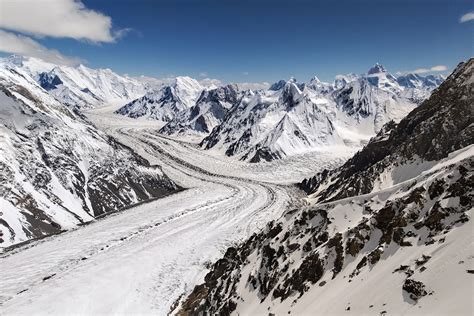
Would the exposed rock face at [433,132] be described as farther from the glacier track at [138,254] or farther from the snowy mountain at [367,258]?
the glacier track at [138,254]

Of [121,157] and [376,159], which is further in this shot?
[121,157]

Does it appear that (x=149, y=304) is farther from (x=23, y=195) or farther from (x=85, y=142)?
(x=85, y=142)

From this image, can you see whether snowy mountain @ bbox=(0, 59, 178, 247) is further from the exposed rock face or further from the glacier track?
the exposed rock face

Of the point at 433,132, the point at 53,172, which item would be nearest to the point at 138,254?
the point at 53,172

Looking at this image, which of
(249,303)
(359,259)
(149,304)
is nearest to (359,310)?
(359,259)

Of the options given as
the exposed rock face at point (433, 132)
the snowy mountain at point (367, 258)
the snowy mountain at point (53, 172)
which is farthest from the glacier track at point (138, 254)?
the exposed rock face at point (433, 132)

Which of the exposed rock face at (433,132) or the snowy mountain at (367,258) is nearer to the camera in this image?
the snowy mountain at (367,258)
